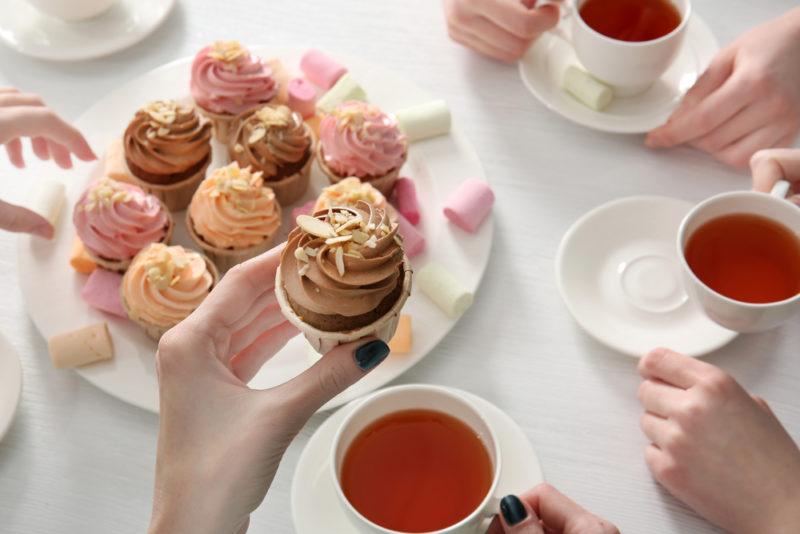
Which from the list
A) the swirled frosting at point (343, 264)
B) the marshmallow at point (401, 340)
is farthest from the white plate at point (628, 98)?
the swirled frosting at point (343, 264)

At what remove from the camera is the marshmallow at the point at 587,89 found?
210 centimetres

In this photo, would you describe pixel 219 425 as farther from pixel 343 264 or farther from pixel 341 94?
pixel 341 94

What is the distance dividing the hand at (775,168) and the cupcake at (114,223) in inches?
45.7

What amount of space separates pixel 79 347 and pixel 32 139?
1.64ft

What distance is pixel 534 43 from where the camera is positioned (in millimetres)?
2248

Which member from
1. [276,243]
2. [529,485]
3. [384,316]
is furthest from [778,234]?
[276,243]

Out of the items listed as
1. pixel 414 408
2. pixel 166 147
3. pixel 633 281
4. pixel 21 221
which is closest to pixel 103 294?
pixel 21 221

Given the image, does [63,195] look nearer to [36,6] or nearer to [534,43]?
[36,6]

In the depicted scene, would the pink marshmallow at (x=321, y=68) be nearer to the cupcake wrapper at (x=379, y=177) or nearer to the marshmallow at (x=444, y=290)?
the cupcake wrapper at (x=379, y=177)

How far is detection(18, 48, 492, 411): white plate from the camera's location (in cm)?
177

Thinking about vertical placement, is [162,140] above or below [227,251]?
above

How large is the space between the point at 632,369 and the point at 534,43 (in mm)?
843

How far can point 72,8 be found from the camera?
2.23 metres

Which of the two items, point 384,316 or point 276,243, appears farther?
point 276,243
